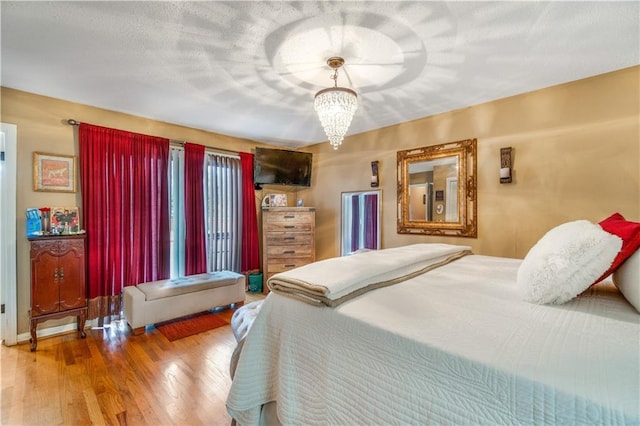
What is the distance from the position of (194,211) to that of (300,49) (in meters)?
2.65

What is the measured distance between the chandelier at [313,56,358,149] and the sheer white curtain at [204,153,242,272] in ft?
8.04

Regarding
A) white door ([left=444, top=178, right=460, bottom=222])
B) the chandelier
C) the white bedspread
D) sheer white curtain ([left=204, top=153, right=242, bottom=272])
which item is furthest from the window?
white door ([left=444, top=178, right=460, bottom=222])

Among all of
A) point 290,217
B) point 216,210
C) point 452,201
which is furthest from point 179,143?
point 452,201

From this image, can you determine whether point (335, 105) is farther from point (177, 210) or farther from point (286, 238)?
point (177, 210)

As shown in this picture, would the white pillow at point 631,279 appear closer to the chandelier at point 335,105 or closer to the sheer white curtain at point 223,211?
the chandelier at point 335,105

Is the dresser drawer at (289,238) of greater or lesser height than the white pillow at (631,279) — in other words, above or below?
below

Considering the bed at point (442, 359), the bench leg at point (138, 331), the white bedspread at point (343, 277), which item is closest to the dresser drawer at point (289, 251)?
the bench leg at point (138, 331)

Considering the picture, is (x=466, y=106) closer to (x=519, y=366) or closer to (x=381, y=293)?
(x=381, y=293)

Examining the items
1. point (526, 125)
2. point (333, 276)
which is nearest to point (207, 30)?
point (333, 276)

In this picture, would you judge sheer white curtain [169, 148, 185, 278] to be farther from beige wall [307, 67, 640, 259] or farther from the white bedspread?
beige wall [307, 67, 640, 259]

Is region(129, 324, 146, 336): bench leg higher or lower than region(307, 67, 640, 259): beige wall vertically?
lower

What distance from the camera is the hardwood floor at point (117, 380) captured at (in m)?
1.66

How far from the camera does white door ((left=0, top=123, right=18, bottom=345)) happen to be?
99.9 inches

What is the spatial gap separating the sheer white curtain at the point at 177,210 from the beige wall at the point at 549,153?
307cm
